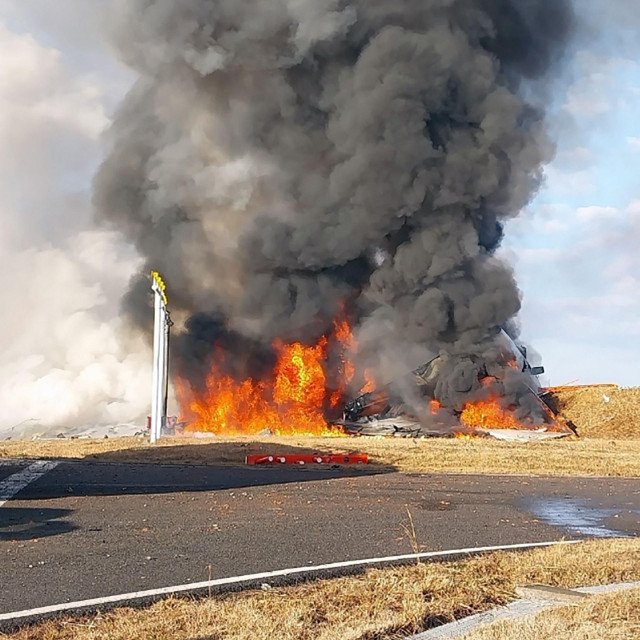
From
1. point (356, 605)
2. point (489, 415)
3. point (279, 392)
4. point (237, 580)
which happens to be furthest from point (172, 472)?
point (279, 392)

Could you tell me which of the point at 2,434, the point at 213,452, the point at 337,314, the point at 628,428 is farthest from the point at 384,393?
the point at 2,434

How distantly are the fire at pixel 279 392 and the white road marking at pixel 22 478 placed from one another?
21559 millimetres

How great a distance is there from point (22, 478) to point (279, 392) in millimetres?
26202

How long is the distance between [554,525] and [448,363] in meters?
25.5

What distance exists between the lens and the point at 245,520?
9672 mm

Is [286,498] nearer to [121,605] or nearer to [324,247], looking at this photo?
[121,605]

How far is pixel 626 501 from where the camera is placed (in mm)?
12891

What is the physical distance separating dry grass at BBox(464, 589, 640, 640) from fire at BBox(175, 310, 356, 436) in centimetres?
3299

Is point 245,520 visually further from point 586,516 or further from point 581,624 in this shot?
point 581,624

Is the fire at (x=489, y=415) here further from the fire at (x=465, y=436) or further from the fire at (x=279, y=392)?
the fire at (x=279, y=392)

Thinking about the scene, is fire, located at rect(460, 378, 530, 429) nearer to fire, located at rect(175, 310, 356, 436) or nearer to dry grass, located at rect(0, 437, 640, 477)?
dry grass, located at rect(0, 437, 640, 477)

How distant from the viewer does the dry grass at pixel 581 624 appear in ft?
15.5

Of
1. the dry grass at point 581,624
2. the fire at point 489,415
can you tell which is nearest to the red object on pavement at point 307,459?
the dry grass at point 581,624

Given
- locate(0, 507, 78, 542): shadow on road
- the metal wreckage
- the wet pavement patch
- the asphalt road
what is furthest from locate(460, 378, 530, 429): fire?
locate(0, 507, 78, 542): shadow on road
